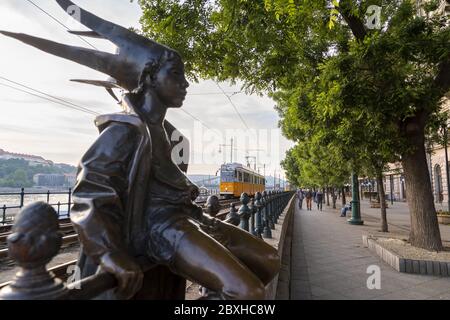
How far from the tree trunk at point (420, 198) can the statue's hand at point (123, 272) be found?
7.76m

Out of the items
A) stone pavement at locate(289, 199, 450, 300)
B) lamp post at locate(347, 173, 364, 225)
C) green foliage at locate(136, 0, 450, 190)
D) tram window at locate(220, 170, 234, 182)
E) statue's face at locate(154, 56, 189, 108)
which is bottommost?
stone pavement at locate(289, 199, 450, 300)

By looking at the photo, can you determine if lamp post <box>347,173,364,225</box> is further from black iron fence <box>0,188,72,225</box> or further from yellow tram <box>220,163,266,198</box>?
yellow tram <box>220,163,266,198</box>

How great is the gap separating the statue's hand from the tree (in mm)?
4276

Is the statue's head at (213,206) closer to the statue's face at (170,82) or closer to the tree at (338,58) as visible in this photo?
the statue's face at (170,82)

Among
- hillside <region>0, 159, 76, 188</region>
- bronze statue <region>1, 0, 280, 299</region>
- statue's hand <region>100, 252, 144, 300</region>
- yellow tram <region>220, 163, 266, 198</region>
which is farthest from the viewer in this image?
yellow tram <region>220, 163, 266, 198</region>

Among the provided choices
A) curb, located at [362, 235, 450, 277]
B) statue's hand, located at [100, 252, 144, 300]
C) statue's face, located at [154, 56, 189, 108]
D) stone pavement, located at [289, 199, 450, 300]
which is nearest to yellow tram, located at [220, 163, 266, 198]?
stone pavement, located at [289, 199, 450, 300]

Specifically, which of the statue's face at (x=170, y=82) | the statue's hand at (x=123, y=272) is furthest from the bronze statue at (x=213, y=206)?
the statue's hand at (x=123, y=272)

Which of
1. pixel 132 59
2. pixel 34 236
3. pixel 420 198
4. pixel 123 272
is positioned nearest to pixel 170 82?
pixel 132 59

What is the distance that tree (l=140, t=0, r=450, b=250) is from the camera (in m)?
5.98

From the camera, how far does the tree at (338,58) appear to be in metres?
5.98

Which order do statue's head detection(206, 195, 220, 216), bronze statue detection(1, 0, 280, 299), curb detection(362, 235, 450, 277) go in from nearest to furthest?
bronze statue detection(1, 0, 280, 299), statue's head detection(206, 195, 220, 216), curb detection(362, 235, 450, 277)

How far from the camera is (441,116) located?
862 centimetres

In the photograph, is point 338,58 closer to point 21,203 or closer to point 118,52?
point 118,52
